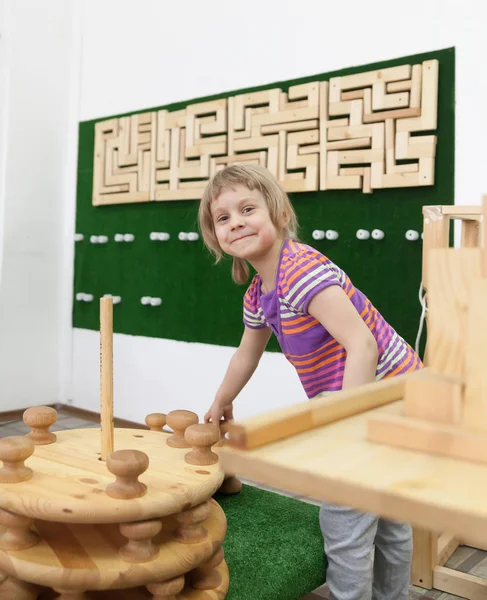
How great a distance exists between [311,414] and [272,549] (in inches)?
32.7

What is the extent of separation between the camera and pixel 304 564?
1199 mm

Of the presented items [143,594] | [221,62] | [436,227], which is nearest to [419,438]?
[143,594]

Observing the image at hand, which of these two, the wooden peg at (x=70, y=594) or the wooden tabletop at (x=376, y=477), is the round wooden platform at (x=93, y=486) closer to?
the wooden peg at (x=70, y=594)

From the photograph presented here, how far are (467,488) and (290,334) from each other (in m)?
0.82

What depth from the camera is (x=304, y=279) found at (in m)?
1.05

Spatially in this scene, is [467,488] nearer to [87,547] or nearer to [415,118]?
[87,547]

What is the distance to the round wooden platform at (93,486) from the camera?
0.80 meters

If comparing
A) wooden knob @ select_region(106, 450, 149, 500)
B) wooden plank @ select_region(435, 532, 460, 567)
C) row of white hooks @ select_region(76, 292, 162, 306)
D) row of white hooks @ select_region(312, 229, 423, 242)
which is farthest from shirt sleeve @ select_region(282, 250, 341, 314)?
row of white hooks @ select_region(76, 292, 162, 306)

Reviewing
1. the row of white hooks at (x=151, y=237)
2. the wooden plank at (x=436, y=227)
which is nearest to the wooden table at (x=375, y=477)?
the wooden plank at (x=436, y=227)

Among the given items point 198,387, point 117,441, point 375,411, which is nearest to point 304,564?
point 117,441

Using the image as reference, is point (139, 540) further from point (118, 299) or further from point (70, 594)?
point (118, 299)

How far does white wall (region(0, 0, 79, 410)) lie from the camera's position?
3225mm

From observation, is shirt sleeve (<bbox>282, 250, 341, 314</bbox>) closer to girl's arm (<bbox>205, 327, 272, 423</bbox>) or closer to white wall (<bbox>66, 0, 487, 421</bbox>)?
girl's arm (<bbox>205, 327, 272, 423</bbox>)

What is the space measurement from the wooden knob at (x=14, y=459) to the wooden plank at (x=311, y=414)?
53 centimetres
